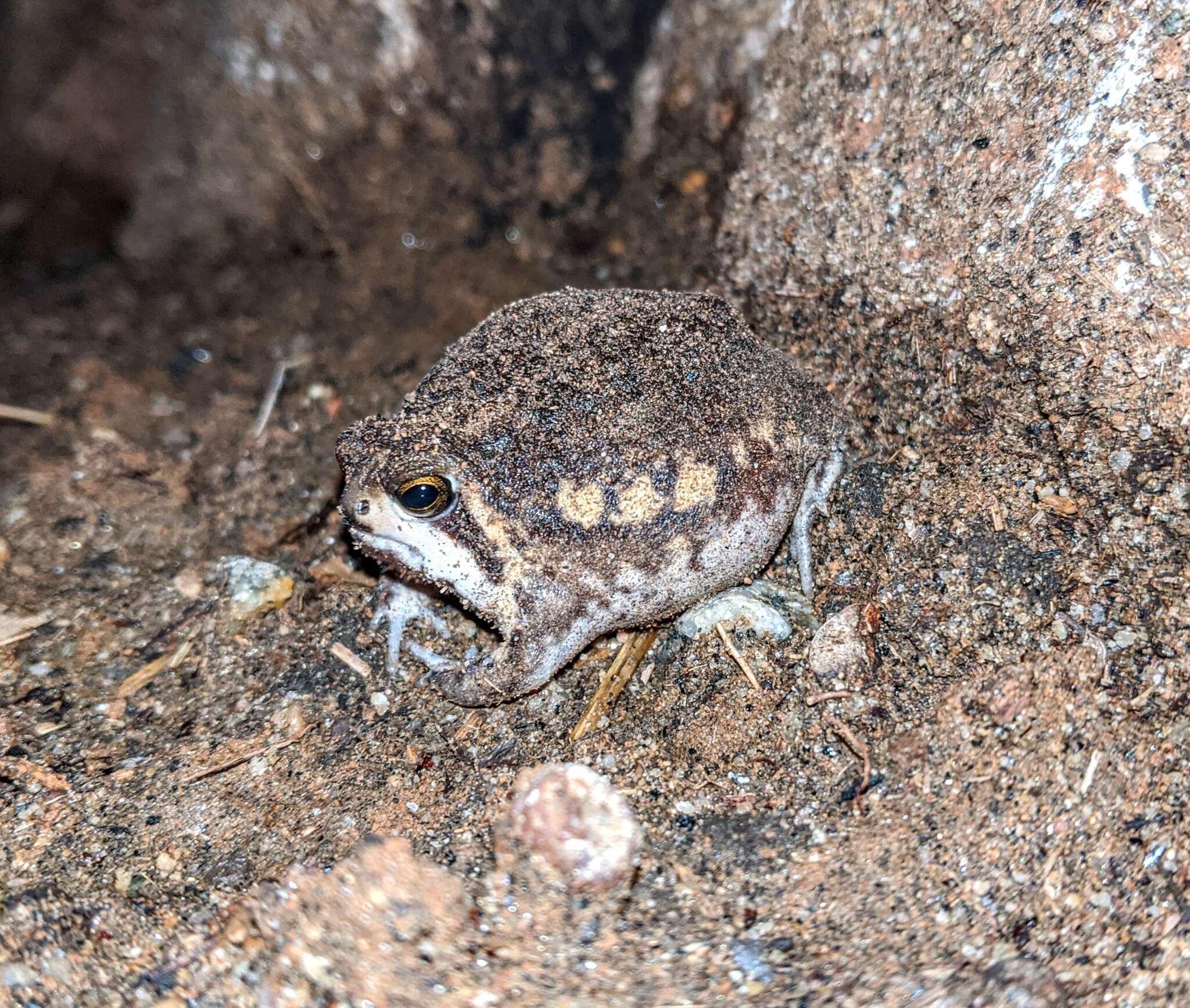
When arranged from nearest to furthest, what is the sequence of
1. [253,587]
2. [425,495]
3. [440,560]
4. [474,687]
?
[425,495], [440,560], [474,687], [253,587]

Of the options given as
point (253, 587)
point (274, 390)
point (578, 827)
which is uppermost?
point (578, 827)

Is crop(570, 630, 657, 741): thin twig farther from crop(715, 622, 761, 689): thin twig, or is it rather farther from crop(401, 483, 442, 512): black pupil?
crop(401, 483, 442, 512): black pupil

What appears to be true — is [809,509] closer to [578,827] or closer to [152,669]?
[578,827]

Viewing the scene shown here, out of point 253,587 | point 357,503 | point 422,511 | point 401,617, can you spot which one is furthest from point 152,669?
point 422,511

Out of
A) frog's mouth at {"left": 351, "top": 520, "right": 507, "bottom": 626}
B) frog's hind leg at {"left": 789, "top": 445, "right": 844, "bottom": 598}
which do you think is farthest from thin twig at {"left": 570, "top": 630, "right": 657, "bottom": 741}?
frog's hind leg at {"left": 789, "top": 445, "right": 844, "bottom": 598}

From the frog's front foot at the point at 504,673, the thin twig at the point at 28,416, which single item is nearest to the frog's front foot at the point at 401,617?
the frog's front foot at the point at 504,673
